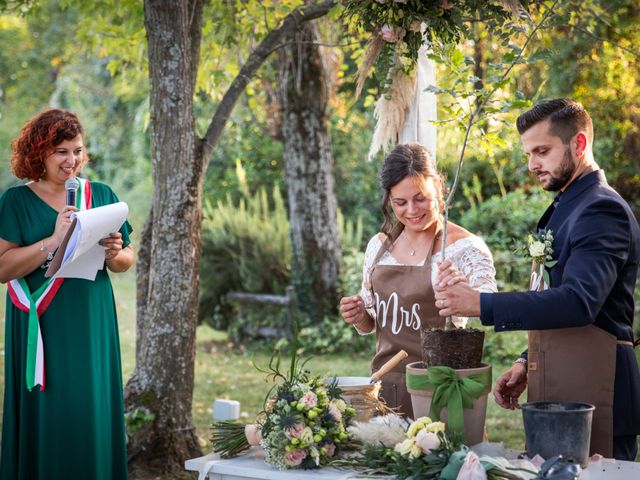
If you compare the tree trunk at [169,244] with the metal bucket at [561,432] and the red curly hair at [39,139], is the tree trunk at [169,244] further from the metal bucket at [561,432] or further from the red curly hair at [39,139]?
the metal bucket at [561,432]

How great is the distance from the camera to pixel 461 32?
3160 millimetres

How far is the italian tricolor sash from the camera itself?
3.47 m

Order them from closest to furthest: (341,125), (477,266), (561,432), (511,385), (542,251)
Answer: (561,432)
(542,251)
(511,385)
(477,266)
(341,125)

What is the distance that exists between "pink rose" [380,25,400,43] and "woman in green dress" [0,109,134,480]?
1.45m

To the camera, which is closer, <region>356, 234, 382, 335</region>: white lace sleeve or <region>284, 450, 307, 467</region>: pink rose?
<region>284, 450, 307, 467</region>: pink rose

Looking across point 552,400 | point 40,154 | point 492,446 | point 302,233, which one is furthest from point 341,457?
point 302,233

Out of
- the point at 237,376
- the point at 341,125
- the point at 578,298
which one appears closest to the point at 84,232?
the point at 578,298

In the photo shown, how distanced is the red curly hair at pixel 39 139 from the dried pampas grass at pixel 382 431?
6.53ft

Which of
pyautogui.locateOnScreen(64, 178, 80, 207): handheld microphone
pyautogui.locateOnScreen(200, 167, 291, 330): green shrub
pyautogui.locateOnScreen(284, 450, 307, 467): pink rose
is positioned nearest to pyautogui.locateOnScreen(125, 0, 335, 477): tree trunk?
pyautogui.locateOnScreen(64, 178, 80, 207): handheld microphone

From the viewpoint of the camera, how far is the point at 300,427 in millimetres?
2383

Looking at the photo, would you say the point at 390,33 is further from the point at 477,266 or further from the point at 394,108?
the point at 477,266

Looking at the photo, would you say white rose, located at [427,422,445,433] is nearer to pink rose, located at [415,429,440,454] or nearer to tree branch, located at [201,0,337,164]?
pink rose, located at [415,429,440,454]

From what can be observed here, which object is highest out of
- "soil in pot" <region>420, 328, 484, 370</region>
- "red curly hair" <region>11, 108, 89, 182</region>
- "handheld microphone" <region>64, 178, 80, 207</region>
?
"red curly hair" <region>11, 108, 89, 182</region>

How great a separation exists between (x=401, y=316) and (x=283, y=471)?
3.17ft
